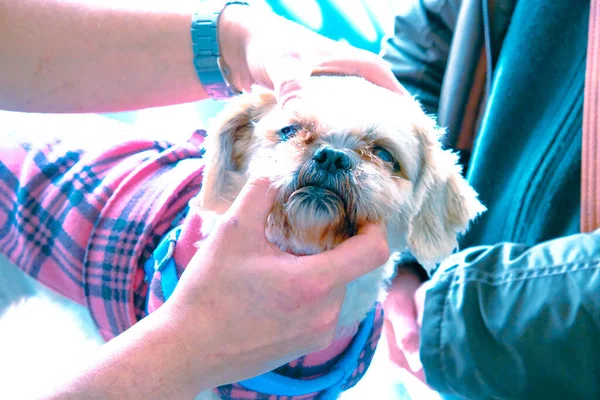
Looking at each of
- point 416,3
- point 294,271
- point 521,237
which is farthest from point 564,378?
point 416,3

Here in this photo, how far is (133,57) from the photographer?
1033 mm

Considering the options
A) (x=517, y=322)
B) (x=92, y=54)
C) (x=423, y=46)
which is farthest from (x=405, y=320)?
(x=92, y=54)

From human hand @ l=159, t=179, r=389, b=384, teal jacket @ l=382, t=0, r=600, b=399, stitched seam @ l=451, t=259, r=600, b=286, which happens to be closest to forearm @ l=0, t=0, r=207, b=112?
human hand @ l=159, t=179, r=389, b=384

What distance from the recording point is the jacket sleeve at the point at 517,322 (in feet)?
2.91

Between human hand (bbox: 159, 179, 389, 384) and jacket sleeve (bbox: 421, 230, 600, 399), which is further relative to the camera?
jacket sleeve (bbox: 421, 230, 600, 399)

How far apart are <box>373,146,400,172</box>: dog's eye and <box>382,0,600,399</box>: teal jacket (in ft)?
0.96

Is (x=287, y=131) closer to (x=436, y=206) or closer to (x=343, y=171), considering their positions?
(x=343, y=171)

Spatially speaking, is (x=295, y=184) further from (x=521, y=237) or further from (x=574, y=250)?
(x=521, y=237)

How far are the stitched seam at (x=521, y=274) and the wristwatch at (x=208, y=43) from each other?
71 centimetres

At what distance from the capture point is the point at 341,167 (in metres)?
0.80

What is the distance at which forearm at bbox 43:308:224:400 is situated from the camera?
593 mm

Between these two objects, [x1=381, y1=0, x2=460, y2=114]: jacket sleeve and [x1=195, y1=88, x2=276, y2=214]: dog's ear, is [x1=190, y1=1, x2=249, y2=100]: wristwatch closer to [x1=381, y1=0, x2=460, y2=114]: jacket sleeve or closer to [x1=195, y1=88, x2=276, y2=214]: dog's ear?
[x1=195, y1=88, x2=276, y2=214]: dog's ear

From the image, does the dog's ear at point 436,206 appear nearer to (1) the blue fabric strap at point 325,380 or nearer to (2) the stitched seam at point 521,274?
(2) the stitched seam at point 521,274

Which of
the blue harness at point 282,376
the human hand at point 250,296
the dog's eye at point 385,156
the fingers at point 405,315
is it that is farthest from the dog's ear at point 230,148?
the fingers at point 405,315
